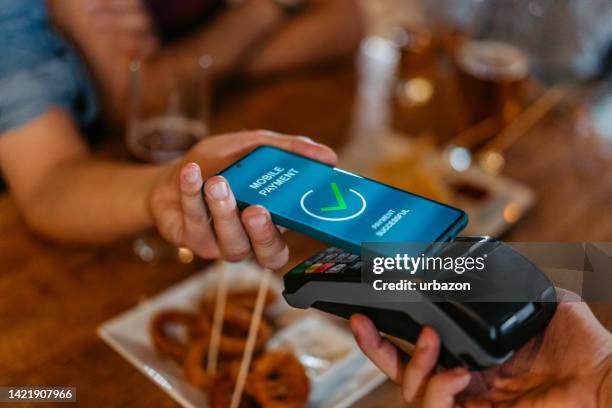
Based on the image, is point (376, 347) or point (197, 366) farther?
point (197, 366)

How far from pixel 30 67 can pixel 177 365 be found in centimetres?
45

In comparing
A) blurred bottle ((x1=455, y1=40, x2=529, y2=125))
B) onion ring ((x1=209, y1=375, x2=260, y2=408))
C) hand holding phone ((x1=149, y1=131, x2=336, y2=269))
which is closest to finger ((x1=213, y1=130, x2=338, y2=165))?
hand holding phone ((x1=149, y1=131, x2=336, y2=269))

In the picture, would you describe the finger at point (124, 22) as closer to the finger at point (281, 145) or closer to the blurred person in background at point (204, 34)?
the blurred person in background at point (204, 34)

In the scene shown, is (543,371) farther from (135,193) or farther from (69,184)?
(69,184)

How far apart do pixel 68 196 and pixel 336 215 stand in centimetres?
48

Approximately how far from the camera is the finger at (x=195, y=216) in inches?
21.4

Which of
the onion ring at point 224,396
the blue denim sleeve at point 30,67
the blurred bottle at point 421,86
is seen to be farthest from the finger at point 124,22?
the onion ring at point 224,396

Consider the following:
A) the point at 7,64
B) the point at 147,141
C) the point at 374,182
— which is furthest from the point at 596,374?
the point at 7,64

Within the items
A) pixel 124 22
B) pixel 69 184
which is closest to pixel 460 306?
pixel 69 184

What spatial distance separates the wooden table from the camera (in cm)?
67

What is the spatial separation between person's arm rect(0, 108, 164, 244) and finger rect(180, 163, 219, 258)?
147mm

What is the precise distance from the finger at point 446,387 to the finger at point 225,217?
0.18 metres

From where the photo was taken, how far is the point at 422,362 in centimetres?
48

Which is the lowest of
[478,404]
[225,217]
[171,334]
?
[171,334]
